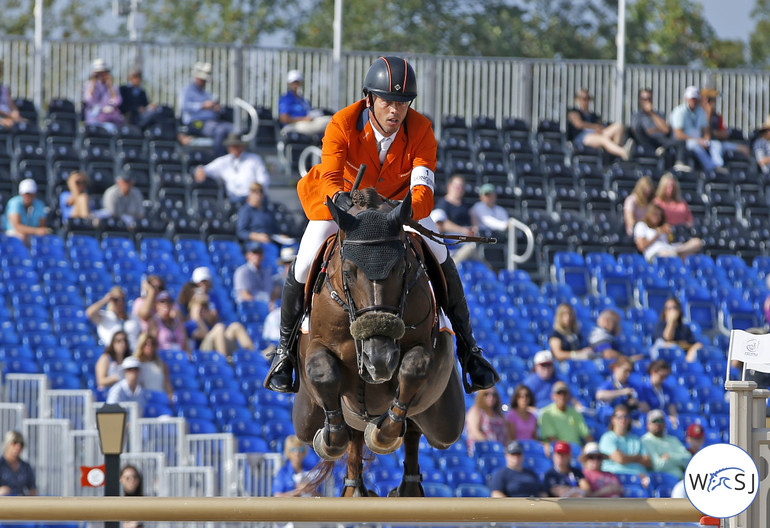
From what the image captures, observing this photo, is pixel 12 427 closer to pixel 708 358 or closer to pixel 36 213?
pixel 36 213

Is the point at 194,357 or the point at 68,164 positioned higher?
the point at 68,164

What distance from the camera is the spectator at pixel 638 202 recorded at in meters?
18.9

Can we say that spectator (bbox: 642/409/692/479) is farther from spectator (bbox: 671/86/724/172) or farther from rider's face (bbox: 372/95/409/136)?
spectator (bbox: 671/86/724/172)

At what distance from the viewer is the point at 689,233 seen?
1941 cm

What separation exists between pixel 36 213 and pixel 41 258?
89 centimetres

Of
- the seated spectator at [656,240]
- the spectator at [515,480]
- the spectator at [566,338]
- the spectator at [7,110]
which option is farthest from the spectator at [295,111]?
the spectator at [515,480]

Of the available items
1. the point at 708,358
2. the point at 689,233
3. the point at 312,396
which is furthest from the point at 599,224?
the point at 312,396

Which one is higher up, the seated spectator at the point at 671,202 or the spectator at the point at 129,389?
the seated spectator at the point at 671,202

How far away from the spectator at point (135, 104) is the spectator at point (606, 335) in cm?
733

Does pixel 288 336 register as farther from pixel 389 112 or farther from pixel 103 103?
pixel 103 103

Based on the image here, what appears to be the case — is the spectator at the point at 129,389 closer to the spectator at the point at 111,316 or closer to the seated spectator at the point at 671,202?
the spectator at the point at 111,316

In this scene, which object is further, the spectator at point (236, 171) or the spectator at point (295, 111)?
the spectator at point (295, 111)

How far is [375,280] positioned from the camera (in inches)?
285

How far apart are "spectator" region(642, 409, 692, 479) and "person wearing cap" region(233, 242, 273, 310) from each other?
185 inches
